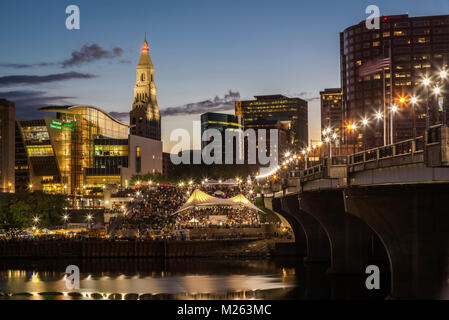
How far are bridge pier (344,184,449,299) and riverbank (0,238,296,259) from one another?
2038 inches

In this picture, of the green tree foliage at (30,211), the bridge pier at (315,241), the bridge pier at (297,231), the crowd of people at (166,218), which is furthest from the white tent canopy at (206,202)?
the green tree foliage at (30,211)

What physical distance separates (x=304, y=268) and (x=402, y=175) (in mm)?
43596

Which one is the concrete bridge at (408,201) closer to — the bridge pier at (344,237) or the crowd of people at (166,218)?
the bridge pier at (344,237)

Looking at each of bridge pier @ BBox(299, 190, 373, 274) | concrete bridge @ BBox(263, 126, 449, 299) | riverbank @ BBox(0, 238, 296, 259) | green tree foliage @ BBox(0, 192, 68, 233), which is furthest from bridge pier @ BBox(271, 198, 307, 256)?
concrete bridge @ BBox(263, 126, 449, 299)

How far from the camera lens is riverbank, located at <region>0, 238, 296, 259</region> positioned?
9825 centimetres

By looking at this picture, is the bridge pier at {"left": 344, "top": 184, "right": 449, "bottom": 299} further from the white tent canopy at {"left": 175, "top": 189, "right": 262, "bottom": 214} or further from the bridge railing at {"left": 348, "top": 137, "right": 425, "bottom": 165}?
the white tent canopy at {"left": 175, "top": 189, "right": 262, "bottom": 214}

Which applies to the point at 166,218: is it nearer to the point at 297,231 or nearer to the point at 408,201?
the point at 297,231

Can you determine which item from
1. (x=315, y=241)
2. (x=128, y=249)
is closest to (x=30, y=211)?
(x=128, y=249)

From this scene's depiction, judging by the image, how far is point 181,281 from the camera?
67.8m
